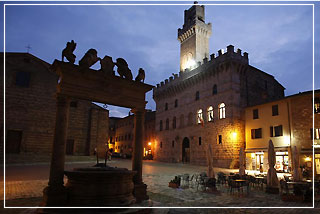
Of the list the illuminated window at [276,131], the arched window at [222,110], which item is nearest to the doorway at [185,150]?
the arched window at [222,110]

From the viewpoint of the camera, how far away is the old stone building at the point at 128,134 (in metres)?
46.2

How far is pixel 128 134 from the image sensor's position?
2160 inches

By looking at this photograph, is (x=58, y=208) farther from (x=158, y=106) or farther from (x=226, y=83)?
(x=158, y=106)

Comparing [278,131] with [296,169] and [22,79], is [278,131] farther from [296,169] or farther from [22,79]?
[22,79]

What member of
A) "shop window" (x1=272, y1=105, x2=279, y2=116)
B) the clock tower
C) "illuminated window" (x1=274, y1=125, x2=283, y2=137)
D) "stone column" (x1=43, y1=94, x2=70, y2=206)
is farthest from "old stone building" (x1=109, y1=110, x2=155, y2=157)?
"stone column" (x1=43, y1=94, x2=70, y2=206)

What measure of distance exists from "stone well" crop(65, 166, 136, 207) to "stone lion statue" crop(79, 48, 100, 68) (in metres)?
3.19

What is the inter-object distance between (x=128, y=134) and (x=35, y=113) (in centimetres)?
3059

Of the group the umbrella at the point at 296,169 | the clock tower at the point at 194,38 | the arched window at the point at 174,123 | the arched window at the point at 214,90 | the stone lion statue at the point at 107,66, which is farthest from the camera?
the clock tower at the point at 194,38

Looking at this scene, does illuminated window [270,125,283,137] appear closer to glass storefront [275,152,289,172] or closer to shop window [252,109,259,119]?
glass storefront [275,152,289,172]

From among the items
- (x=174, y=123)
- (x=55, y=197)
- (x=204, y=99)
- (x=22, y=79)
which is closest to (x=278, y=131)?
(x=204, y=99)

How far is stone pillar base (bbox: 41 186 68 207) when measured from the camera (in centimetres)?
627

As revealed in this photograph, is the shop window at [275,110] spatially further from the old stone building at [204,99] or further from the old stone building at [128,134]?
the old stone building at [128,134]

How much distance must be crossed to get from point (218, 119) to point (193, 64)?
11998 millimetres

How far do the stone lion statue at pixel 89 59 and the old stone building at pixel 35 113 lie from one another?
69.1 feet
